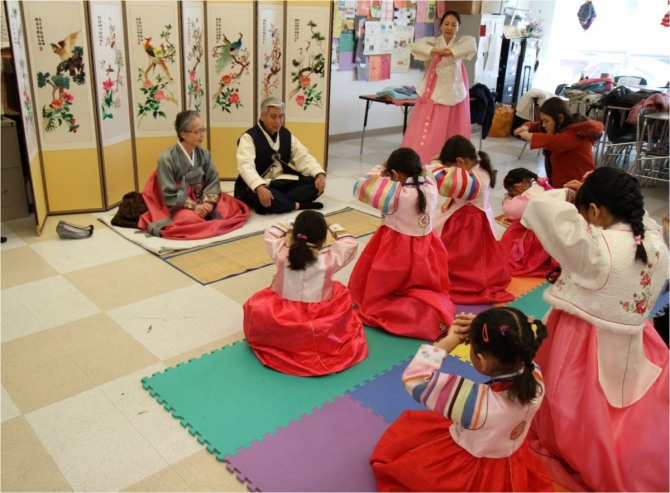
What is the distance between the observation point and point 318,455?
2.08 metres

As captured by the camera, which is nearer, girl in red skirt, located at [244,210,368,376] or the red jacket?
girl in red skirt, located at [244,210,368,376]

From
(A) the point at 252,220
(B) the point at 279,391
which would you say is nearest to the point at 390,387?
(B) the point at 279,391

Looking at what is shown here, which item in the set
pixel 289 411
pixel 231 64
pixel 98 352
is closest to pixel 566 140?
pixel 289 411

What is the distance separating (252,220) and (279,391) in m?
2.39

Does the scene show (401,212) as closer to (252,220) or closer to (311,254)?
(311,254)

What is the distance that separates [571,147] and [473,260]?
1.25 metres

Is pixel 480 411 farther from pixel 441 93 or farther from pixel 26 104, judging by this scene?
pixel 441 93

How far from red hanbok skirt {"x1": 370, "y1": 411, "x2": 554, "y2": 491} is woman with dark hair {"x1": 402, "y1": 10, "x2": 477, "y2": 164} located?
3.74m

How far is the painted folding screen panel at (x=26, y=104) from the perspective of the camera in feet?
12.0

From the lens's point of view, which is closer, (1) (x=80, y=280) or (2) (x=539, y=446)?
(2) (x=539, y=446)

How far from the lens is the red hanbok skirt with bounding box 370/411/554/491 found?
66.6 inches

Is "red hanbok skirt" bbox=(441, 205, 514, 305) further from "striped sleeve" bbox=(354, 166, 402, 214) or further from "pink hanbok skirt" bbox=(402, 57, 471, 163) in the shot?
"pink hanbok skirt" bbox=(402, 57, 471, 163)

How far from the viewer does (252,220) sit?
15.2 feet

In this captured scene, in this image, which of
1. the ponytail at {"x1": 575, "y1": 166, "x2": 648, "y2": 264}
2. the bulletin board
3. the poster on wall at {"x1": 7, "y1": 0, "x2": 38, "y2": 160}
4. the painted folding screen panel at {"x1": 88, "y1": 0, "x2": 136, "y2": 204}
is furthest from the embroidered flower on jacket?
the bulletin board
